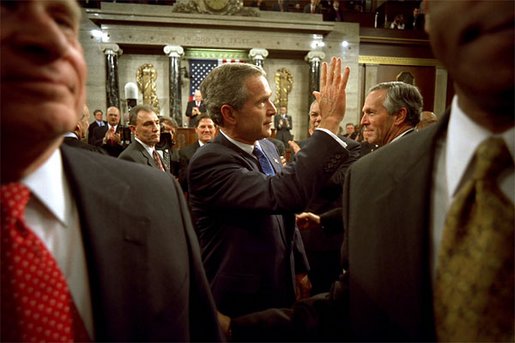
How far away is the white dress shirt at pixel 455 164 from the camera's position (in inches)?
30.1

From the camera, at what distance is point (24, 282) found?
69 cm

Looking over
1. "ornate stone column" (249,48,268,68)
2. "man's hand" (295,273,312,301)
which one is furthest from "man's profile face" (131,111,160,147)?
"ornate stone column" (249,48,268,68)

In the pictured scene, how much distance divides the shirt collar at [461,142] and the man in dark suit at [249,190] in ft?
2.22

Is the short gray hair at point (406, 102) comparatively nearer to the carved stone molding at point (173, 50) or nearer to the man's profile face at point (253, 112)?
the man's profile face at point (253, 112)

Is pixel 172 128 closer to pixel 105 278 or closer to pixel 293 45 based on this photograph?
pixel 105 278

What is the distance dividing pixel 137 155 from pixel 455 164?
3.32 meters

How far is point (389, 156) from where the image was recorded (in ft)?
3.16

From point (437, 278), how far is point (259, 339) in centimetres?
56

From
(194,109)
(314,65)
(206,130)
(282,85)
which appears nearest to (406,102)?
(206,130)

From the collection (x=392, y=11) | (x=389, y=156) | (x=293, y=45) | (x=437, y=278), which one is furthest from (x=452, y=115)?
(x=392, y=11)

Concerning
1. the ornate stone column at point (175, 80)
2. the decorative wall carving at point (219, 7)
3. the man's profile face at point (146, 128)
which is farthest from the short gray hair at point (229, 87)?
the decorative wall carving at point (219, 7)

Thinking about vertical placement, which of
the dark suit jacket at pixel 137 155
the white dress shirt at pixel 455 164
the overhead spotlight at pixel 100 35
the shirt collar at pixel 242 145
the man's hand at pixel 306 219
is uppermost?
the overhead spotlight at pixel 100 35

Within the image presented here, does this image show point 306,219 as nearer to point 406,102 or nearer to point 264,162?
point 264,162

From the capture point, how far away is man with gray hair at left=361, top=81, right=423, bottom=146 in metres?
2.50
